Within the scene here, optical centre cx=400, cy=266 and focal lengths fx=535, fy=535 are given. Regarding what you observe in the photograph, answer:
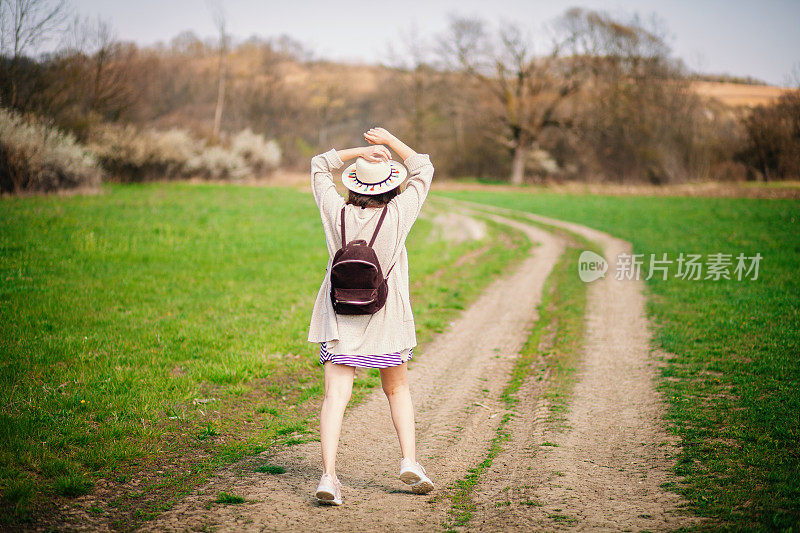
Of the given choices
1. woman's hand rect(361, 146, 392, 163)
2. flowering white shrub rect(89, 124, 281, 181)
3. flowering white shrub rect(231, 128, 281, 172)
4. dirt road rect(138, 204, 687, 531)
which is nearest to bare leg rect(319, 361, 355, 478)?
dirt road rect(138, 204, 687, 531)

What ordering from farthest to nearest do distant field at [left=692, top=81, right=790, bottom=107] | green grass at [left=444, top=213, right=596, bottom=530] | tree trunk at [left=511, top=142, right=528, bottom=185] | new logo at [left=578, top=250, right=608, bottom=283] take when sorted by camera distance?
1. tree trunk at [left=511, top=142, right=528, bottom=185]
2. distant field at [left=692, top=81, right=790, bottom=107]
3. new logo at [left=578, top=250, right=608, bottom=283]
4. green grass at [left=444, top=213, right=596, bottom=530]

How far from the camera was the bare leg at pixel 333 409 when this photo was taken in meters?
3.52

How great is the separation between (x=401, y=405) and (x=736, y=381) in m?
4.54

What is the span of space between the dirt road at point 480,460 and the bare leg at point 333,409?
0.37 meters

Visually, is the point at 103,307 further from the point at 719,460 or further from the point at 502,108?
the point at 502,108

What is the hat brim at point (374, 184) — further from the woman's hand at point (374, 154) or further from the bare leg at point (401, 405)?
the bare leg at point (401, 405)

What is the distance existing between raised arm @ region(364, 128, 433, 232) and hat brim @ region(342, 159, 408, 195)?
8 cm

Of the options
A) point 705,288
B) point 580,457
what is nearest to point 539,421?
point 580,457

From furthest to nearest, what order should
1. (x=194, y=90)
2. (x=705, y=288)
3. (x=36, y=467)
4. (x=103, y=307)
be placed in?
(x=194, y=90), (x=705, y=288), (x=103, y=307), (x=36, y=467)

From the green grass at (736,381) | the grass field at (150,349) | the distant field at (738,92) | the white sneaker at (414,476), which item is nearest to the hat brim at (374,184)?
the white sneaker at (414,476)

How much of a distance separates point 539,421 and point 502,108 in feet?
161

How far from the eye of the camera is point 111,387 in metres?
5.56

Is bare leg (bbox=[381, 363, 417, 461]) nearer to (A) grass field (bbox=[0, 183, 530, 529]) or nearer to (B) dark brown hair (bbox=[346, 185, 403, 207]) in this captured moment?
(B) dark brown hair (bbox=[346, 185, 403, 207])

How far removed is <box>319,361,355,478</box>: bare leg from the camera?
11.6 feet
